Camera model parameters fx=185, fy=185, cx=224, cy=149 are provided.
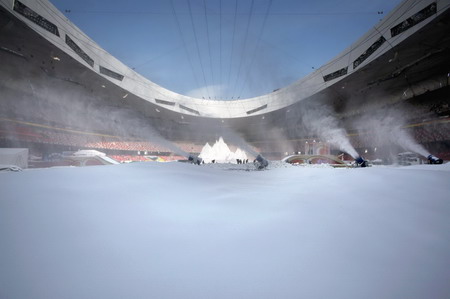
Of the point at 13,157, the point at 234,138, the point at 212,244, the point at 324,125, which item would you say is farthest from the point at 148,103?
the point at 324,125

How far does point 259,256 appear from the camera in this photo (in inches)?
38.6

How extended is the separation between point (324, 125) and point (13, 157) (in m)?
35.6

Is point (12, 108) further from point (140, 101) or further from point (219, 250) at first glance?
point (219, 250)

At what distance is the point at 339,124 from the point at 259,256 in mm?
31471

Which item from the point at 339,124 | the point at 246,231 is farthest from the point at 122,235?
the point at 339,124

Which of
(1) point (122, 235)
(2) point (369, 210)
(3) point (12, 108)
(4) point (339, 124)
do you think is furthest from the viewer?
(4) point (339, 124)

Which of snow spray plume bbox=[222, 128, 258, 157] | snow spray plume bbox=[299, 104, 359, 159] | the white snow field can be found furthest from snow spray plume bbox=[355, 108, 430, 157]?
the white snow field

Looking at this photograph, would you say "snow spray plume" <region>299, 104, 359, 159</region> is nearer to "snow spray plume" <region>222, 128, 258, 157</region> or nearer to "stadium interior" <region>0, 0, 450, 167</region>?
"stadium interior" <region>0, 0, 450, 167</region>

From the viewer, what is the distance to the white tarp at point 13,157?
9491mm

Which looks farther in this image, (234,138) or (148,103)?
(234,138)

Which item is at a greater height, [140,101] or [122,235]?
[140,101]

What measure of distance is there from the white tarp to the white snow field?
11905 mm

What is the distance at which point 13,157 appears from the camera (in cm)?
990

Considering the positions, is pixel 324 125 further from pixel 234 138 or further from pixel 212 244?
pixel 212 244
